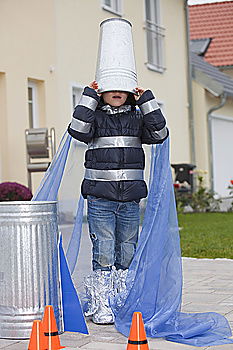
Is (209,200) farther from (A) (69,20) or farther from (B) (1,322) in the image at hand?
(B) (1,322)

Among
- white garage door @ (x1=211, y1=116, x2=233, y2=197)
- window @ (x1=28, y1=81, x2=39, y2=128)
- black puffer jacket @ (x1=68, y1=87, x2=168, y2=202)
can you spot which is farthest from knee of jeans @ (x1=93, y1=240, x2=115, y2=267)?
white garage door @ (x1=211, y1=116, x2=233, y2=197)

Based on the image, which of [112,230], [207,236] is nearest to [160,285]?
[112,230]

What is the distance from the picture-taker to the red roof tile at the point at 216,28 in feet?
89.6

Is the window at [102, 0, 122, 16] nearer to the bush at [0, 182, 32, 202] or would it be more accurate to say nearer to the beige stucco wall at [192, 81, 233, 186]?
the beige stucco wall at [192, 81, 233, 186]

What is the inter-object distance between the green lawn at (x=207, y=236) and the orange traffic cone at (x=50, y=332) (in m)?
4.84

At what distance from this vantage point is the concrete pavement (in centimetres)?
477

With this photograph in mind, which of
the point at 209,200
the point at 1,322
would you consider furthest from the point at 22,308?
the point at 209,200

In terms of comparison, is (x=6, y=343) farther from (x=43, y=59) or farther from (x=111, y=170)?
(x=43, y=59)

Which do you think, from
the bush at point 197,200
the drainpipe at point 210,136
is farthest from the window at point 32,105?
the drainpipe at point 210,136

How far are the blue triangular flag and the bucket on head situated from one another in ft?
4.11

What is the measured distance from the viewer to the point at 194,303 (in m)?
6.13

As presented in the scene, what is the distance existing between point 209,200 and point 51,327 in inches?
561

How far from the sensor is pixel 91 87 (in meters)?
5.51

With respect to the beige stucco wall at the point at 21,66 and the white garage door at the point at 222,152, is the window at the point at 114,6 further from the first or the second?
the white garage door at the point at 222,152
